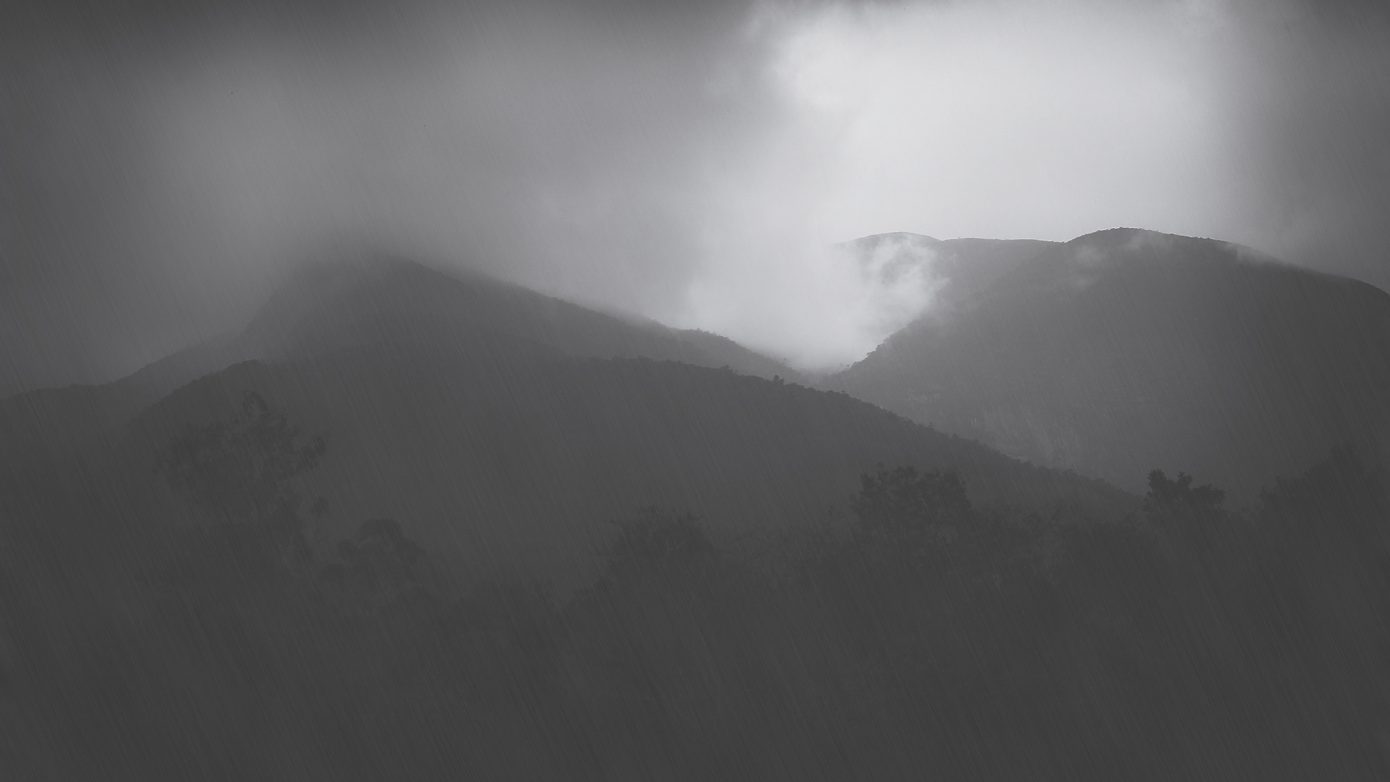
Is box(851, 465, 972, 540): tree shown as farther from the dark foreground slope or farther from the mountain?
the mountain

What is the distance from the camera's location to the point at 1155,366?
154 m

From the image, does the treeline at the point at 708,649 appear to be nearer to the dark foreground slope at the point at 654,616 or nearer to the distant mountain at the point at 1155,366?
the dark foreground slope at the point at 654,616

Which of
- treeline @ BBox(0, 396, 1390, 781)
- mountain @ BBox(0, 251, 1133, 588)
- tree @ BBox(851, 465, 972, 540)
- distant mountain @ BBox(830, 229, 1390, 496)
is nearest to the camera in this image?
treeline @ BBox(0, 396, 1390, 781)

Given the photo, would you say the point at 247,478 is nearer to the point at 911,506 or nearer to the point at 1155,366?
the point at 911,506

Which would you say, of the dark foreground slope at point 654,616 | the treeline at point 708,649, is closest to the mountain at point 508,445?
the dark foreground slope at point 654,616

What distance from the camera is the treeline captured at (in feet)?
233

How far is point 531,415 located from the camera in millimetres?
119938

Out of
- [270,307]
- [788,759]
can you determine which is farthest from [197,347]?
[788,759]

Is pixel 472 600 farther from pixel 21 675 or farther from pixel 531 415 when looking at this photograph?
pixel 531 415

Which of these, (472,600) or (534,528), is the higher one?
(534,528)

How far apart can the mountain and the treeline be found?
8.23 metres

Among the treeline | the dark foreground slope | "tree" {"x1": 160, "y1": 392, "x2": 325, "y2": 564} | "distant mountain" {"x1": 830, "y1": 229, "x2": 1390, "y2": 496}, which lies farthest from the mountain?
"distant mountain" {"x1": 830, "y1": 229, "x2": 1390, "y2": 496}

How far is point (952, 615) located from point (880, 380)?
87678mm

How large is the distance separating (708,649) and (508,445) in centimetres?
4356
